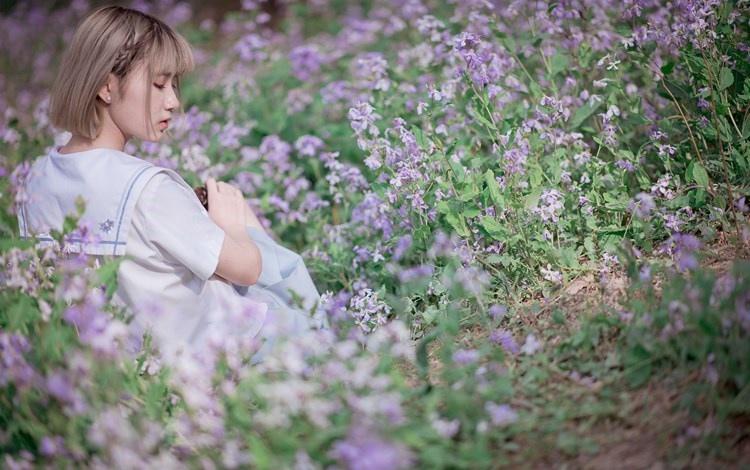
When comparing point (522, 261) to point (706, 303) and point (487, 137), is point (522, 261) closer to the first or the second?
point (487, 137)

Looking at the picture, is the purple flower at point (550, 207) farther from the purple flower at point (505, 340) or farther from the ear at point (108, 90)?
the ear at point (108, 90)

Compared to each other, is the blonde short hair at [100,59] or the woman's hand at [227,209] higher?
the blonde short hair at [100,59]

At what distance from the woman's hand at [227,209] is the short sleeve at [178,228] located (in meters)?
0.28

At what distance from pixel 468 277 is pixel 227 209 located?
902 mm

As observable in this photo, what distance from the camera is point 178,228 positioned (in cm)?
238

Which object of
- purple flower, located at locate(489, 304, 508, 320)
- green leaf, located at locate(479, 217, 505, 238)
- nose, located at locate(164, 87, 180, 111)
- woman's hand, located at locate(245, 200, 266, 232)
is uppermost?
nose, located at locate(164, 87, 180, 111)

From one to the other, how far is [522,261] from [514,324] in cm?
31

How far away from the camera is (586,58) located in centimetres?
317

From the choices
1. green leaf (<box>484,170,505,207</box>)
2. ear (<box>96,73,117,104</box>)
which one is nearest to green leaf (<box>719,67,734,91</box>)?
green leaf (<box>484,170,505,207</box>)

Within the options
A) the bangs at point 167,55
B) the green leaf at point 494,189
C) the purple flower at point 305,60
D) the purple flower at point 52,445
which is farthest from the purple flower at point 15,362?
the purple flower at point 305,60

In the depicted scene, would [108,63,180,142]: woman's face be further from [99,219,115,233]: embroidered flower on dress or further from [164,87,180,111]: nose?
[99,219,115,233]: embroidered flower on dress

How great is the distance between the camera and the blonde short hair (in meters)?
2.46

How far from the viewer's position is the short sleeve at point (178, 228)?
7.75ft

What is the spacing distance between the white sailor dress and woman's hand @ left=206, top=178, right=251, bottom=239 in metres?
0.23
